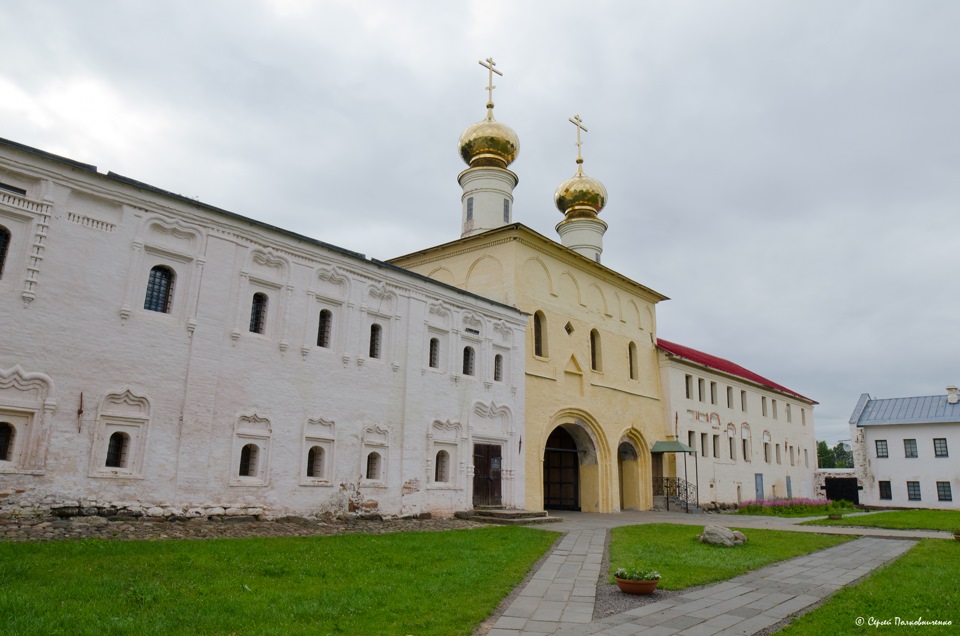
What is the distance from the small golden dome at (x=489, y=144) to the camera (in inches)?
969

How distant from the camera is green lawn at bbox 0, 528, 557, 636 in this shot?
5.54 meters

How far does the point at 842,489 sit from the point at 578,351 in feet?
88.0

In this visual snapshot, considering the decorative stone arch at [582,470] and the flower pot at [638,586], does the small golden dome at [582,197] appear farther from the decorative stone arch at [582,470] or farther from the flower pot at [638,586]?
the flower pot at [638,586]

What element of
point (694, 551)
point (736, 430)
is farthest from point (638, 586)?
point (736, 430)

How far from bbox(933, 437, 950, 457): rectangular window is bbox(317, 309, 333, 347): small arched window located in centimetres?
3721

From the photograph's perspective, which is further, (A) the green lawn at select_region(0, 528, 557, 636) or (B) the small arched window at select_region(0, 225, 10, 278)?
(B) the small arched window at select_region(0, 225, 10, 278)

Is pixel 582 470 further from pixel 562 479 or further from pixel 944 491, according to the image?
pixel 944 491

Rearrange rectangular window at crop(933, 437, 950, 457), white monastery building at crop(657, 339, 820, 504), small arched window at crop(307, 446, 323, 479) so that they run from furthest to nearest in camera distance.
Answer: rectangular window at crop(933, 437, 950, 457) → white monastery building at crop(657, 339, 820, 504) → small arched window at crop(307, 446, 323, 479)

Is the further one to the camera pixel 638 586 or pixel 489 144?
pixel 489 144

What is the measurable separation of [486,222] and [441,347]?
798cm

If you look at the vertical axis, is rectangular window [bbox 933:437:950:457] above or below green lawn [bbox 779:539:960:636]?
above

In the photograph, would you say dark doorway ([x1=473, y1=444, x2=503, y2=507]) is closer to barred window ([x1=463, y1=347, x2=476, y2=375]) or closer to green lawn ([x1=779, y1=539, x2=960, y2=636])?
barred window ([x1=463, y1=347, x2=476, y2=375])

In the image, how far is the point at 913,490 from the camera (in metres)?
A: 37.0

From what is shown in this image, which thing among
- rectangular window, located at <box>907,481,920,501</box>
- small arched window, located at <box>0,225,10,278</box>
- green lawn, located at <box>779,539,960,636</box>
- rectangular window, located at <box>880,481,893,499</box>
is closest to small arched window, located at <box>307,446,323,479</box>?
small arched window, located at <box>0,225,10,278</box>
